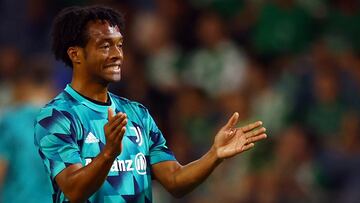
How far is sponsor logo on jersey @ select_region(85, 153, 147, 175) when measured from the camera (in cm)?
445

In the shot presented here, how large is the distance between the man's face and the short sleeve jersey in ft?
0.52

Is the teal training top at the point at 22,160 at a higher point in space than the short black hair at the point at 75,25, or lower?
lower

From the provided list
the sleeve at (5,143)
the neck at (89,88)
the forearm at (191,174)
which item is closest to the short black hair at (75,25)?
the neck at (89,88)

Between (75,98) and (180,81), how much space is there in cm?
541

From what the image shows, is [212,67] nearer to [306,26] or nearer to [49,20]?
[306,26]

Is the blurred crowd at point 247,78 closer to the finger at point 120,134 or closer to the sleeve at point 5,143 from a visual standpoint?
the sleeve at point 5,143

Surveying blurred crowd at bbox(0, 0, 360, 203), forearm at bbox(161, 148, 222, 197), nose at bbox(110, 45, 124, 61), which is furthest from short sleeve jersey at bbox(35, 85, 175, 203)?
blurred crowd at bbox(0, 0, 360, 203)

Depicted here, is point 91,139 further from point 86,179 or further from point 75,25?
point 75,25

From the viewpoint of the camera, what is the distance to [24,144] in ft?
18.9

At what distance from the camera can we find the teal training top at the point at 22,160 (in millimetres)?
5656

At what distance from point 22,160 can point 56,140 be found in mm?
1444

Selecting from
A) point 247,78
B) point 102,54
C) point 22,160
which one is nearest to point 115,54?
point 102,54

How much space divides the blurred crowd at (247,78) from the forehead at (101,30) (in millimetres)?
3148

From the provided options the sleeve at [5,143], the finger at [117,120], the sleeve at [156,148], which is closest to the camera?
the finger at [117,120]
